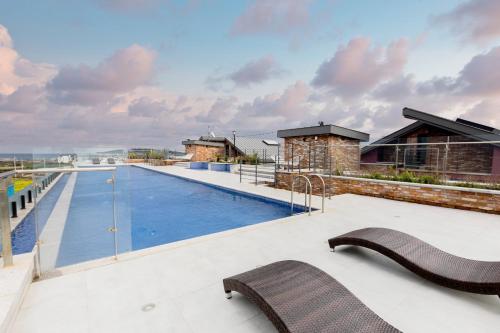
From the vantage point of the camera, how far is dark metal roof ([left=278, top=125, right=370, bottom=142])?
1327 centimetres

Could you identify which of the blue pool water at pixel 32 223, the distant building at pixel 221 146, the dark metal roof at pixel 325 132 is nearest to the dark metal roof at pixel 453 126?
the dark metal roof at pixel 325 132

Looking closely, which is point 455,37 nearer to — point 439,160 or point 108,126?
point 439,160

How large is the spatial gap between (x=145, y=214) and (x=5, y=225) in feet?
17.7

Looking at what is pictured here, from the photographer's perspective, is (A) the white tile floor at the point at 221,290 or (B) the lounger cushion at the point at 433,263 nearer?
(A) the white tile floor at the point at 221,290

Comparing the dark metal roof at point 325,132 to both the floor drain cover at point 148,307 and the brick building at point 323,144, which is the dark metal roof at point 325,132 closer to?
the brick building at point 323,144

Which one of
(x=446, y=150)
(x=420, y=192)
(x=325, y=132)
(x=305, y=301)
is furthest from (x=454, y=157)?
(x=305, y=301)

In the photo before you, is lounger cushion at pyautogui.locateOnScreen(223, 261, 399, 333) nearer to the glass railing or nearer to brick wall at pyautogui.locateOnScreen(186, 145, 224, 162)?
the glass railing

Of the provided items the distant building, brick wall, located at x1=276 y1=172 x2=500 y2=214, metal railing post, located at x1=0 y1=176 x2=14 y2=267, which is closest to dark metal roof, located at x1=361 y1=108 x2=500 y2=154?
brick wall, located at x1=276 y1=172 x2=500 y2=214

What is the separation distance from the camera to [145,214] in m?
8.17

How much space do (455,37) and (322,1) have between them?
5603 millimetres

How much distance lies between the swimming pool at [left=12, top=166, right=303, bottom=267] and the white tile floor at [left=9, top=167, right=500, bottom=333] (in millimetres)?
613

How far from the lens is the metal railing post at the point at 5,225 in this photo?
9.25ft

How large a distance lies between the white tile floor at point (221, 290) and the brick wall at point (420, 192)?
2115mm

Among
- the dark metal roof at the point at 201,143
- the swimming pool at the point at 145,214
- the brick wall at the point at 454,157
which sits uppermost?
the dark metal roof at the point at 201,143
